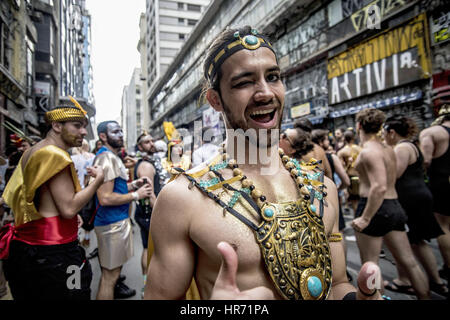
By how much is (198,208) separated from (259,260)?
36 cm

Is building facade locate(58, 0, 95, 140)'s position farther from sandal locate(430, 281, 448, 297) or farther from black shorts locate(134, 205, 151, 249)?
sandal locate(430, 281, 448, 297)

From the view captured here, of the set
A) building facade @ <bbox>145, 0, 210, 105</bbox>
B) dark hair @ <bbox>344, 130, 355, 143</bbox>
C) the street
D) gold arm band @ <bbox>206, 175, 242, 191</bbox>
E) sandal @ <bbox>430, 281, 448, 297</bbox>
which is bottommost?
the street

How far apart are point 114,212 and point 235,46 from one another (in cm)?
288

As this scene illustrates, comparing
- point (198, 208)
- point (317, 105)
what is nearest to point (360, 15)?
point (317, 105)

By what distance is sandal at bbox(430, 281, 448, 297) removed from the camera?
10.8ft

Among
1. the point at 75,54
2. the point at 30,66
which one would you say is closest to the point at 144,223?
the point at 75,54

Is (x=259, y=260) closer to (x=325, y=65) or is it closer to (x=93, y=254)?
(x=93, y=254)

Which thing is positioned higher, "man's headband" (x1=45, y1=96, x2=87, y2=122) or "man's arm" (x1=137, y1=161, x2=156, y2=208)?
"man's headband" (x1=45, y1=96, x2=87, y2=122)

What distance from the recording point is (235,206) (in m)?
1.24

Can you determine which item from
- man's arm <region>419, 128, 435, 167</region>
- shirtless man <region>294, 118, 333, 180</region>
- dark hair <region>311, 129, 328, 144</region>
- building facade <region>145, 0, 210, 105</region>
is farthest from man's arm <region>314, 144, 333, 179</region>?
building facade <region>145, 0, 210, 105</region>

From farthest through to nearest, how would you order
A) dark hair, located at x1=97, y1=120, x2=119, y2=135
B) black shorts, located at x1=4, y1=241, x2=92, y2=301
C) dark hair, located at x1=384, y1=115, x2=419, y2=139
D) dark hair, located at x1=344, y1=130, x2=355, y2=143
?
dark hair, located at x1=344, y1=130, x2=355, y2=143
dark hair, located at x1=97, y1=120, x2=119, y2=135
dark hair, located at x1=384, y1=115, x2=419, y2=139
black shorts, located at x1=4, y1=241, x2=92, y2=301

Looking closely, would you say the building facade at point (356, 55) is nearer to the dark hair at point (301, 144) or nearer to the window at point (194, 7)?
the dark hair at point (301, 144)

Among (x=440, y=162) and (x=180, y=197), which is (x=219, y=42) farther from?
(x=440, y=162)

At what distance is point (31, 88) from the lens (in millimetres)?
Answer: 13812
